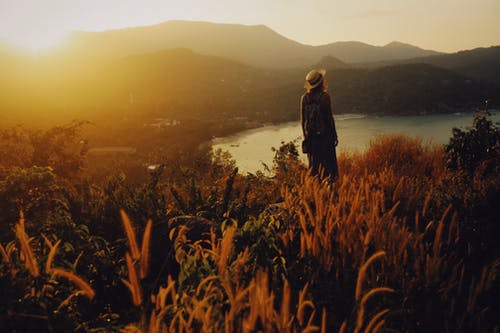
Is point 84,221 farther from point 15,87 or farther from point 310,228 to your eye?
point 15,87

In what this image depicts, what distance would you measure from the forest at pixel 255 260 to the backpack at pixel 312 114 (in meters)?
1.23

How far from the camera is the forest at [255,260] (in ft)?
4.90

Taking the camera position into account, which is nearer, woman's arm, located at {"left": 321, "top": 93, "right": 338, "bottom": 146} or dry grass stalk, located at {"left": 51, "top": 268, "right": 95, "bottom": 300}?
dry grass stalk, located at {"left": 51, "top": 268, "right": 95, "bottom": 300}

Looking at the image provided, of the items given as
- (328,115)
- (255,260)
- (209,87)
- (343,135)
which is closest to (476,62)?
(209,87)

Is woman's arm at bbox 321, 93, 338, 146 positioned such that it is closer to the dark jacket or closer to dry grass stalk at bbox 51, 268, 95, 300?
the dark jacket

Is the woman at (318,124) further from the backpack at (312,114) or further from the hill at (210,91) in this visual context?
the hill at (210,91)

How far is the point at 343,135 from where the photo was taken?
38.4m

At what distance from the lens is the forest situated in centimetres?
149

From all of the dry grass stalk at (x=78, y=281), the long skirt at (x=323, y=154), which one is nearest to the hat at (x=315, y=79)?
the long skirt at (x=323, y=154)

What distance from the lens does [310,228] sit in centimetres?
263

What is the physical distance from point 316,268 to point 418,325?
534mm

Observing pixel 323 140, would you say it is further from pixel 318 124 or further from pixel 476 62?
pixel 476 62

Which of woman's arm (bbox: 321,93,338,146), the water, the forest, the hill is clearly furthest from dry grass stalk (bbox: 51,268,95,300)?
the hill

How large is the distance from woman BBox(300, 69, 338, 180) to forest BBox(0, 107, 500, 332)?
1.03 metres
